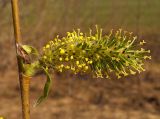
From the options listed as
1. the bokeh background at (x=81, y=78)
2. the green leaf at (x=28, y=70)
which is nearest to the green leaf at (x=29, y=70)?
the green leaf at (x=28, y=70)

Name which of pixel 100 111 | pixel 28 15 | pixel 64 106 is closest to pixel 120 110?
pixel 100 111

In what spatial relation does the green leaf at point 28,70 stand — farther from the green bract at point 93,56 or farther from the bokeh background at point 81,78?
the bokeh background at point 81,78

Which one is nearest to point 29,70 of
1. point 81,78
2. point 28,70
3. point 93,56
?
point 28,70

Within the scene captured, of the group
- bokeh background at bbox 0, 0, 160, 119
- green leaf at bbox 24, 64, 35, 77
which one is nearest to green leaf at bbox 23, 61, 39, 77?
green leaf at bbox 24, 64, 35, 77

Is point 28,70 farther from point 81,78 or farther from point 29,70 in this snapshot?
point 81,78

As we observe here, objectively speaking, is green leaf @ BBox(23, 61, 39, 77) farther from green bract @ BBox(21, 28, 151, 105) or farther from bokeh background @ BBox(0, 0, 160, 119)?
bokeh background @ BBox(0, 0, 160, 119)

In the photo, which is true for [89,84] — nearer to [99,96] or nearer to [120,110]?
[99,96]
